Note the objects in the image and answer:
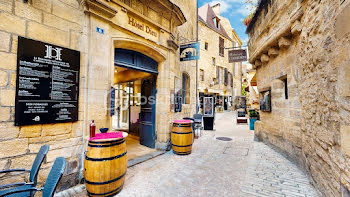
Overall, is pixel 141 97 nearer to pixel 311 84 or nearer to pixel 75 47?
pixel 75 47

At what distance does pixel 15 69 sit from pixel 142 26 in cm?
275

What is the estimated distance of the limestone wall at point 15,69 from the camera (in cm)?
204

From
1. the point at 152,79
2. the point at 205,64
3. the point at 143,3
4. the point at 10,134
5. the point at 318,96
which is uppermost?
the point at 205,64

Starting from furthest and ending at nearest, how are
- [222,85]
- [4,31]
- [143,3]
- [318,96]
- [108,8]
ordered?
1. [222,85]
2. [143,3]
3. [108,8]
4. [318,96]
5. [4,31]

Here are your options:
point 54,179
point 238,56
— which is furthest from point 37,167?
point 238,56

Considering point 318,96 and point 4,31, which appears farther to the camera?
point 318,96

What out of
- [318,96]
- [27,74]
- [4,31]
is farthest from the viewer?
[318,96]

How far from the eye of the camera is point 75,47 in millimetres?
2701

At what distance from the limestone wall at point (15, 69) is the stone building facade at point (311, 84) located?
3721 mm

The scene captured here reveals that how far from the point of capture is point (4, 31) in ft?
6.66

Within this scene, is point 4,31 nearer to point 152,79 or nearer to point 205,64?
point 152,79

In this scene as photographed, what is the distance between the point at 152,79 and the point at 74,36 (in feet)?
8.07

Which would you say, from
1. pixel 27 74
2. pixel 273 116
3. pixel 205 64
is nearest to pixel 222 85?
pixel 205 64

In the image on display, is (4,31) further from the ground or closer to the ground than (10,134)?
further from the ground
